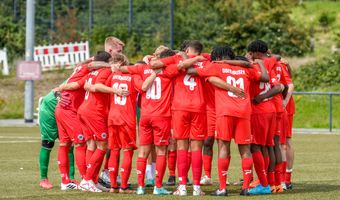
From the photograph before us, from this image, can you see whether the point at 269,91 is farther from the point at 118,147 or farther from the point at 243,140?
the point at 118,147

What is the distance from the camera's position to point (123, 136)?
15.3 meters

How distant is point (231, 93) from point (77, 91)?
8.29 feet

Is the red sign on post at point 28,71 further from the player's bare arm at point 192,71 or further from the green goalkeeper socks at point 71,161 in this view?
the player's bare arm at point 192,71

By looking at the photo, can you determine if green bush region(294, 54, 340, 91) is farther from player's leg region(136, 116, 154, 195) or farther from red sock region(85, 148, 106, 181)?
player's leg region(136, 116, 154, 195)

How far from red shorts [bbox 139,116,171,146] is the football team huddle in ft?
0.05

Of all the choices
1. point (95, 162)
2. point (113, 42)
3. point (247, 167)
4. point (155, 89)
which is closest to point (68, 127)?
point (95, 162)

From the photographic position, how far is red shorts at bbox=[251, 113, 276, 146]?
15.4m

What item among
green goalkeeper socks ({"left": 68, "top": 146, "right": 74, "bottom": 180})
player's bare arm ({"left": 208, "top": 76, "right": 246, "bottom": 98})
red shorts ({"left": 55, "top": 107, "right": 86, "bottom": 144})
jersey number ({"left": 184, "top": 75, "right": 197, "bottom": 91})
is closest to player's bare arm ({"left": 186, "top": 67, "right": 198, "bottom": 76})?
jersey number ({"left": 184, "top": 75, "right": 197, "bottom": 91})

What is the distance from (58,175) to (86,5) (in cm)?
3398

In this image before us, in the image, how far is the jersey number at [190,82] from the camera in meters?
15.1

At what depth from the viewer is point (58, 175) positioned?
60.6 feet

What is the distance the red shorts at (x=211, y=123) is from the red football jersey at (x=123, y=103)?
1.19 meters

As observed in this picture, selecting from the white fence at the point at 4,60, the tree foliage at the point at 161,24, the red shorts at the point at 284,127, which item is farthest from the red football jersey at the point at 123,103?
the tree foliage at the point at 161,24

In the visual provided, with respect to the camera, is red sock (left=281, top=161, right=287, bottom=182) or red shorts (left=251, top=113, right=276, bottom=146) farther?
red sock (left=281, top=161, right=287, bottom=182)
